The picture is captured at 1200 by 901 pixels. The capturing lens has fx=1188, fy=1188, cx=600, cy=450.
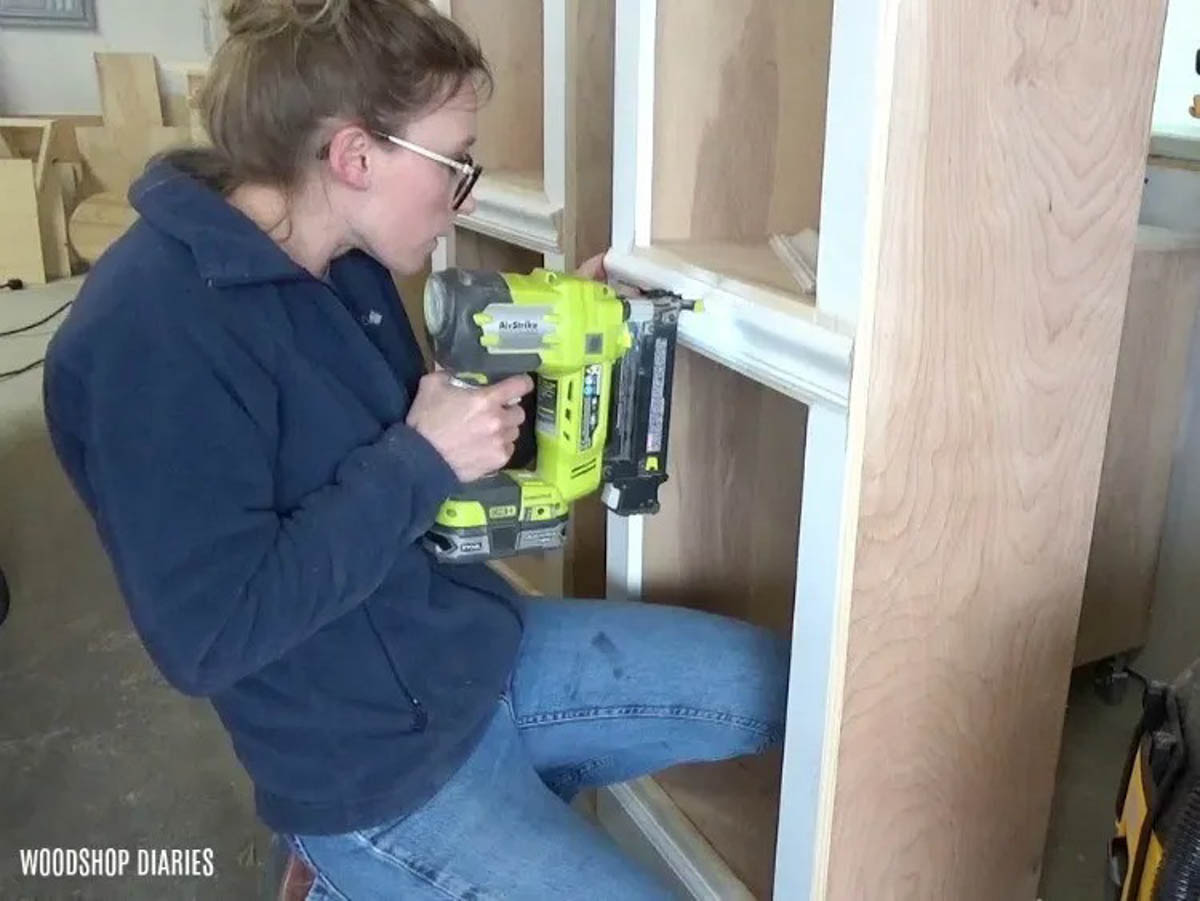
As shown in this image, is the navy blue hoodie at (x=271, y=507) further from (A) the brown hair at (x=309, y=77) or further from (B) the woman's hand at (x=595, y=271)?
(B) the woman's hand at (x=595, y=271)

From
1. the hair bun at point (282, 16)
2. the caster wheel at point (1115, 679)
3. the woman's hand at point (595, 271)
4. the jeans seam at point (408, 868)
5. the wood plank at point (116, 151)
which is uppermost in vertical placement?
the hair bun at point (282, 16)

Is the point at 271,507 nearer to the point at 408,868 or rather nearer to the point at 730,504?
the point at 408,868

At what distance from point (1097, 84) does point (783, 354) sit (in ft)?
1.05

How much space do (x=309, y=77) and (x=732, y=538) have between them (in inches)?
29.8

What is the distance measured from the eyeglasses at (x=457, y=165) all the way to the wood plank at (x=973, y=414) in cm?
38

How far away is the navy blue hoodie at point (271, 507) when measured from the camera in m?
0.87

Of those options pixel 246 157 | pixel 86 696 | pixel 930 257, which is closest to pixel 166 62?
pixel 86 696

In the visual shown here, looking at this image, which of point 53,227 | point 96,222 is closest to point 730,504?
point 96,222

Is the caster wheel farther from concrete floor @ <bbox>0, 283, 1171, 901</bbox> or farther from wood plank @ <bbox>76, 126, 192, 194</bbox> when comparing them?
wood plank @ <bbox>76, 126, 192, 194</bbox>

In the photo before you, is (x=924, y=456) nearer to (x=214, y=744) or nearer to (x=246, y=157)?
(x=246, y=157)

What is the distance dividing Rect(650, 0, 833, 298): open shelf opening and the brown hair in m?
0.25

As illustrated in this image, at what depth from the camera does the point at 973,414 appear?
96 cm

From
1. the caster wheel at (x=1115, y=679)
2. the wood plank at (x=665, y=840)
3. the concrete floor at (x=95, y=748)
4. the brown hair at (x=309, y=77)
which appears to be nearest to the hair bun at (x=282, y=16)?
the brown hair at (x=309, y=77)

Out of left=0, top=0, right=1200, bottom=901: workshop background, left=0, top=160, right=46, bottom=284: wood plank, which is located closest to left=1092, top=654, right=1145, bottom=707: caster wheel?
left=0, top=0, right=1200, bottom=901: workshop background
